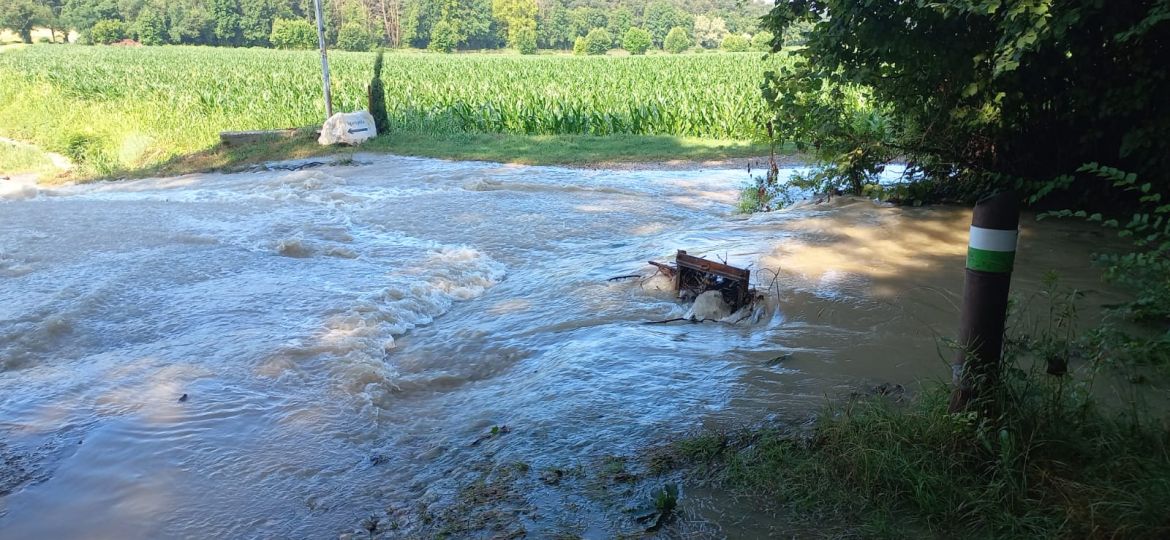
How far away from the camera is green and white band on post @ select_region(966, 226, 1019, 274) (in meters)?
3.17

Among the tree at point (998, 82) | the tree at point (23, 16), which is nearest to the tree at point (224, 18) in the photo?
the tree at point (23, 16)

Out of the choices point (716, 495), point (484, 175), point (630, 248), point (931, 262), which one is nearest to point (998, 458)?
point (716, 495)

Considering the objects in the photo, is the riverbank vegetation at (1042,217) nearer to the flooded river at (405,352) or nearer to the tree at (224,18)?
the flooded river at (405,352)

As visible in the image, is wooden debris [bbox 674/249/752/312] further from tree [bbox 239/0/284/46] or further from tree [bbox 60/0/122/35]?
tree [bbox 60/0/122/35]

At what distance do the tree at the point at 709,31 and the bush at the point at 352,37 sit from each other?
41163 mm

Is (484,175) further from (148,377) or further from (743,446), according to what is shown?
(743,446)

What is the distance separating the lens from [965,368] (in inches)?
132

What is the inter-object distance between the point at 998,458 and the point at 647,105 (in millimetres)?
18106

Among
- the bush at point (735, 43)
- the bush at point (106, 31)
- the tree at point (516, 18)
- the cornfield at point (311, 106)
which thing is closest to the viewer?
the cornfield at point (311, 106)

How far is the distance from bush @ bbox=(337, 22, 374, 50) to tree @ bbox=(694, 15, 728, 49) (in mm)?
41163

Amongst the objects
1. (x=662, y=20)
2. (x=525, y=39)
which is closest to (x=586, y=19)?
(x=662, y=20)

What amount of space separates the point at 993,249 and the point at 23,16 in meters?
100

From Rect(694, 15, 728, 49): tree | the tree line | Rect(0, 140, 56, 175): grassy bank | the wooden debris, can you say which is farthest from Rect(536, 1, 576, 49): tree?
the wooden debris

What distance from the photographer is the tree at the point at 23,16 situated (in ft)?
265
